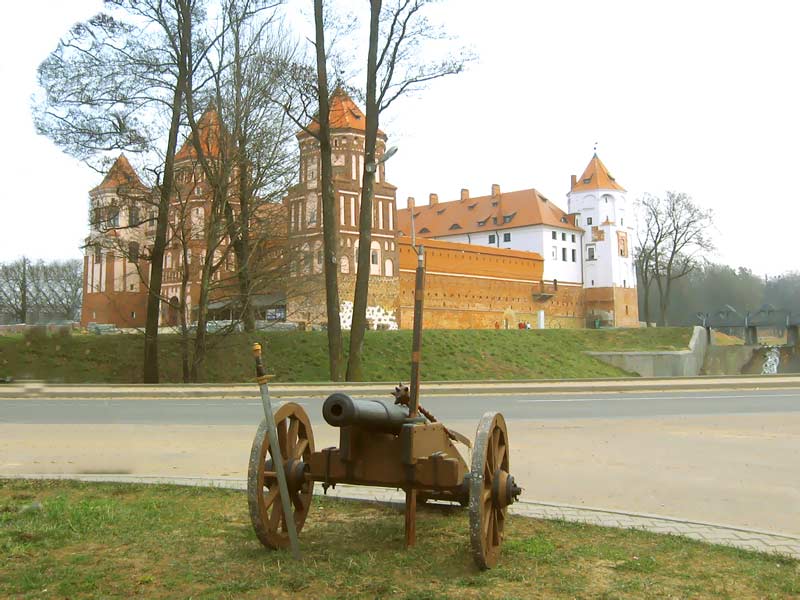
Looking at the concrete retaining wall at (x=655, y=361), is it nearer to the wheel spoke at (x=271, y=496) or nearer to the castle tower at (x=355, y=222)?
the castle tower at (x=355, y=222)

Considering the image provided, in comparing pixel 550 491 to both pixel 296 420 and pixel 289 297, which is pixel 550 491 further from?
pixel 289 297

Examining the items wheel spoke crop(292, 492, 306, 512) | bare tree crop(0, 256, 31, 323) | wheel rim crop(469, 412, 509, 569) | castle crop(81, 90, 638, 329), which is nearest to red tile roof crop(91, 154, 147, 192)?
castle crop(81, 90, 638, 329)

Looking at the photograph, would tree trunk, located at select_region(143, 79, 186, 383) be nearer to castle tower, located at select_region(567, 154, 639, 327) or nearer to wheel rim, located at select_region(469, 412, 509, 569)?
wheel rim, located at select_region(469, 412, 509, 569)

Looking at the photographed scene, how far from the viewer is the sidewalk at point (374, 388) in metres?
18.0

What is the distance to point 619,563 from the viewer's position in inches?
189

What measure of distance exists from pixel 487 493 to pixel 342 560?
3.31 feet

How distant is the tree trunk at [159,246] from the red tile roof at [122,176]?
2.85ft

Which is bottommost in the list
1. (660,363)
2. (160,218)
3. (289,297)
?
(660,363)

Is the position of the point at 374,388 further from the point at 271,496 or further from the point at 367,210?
the point at 271,496

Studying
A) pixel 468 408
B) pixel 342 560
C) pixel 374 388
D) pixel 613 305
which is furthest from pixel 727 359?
pixel 342 560

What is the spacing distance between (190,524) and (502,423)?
243 cm

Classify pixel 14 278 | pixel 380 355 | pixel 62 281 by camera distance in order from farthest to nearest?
pixel 62 281, pixel 14 278, pixel 380 355

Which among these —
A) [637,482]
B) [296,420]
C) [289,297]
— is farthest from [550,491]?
[289,297]

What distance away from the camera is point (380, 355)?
34.6m
